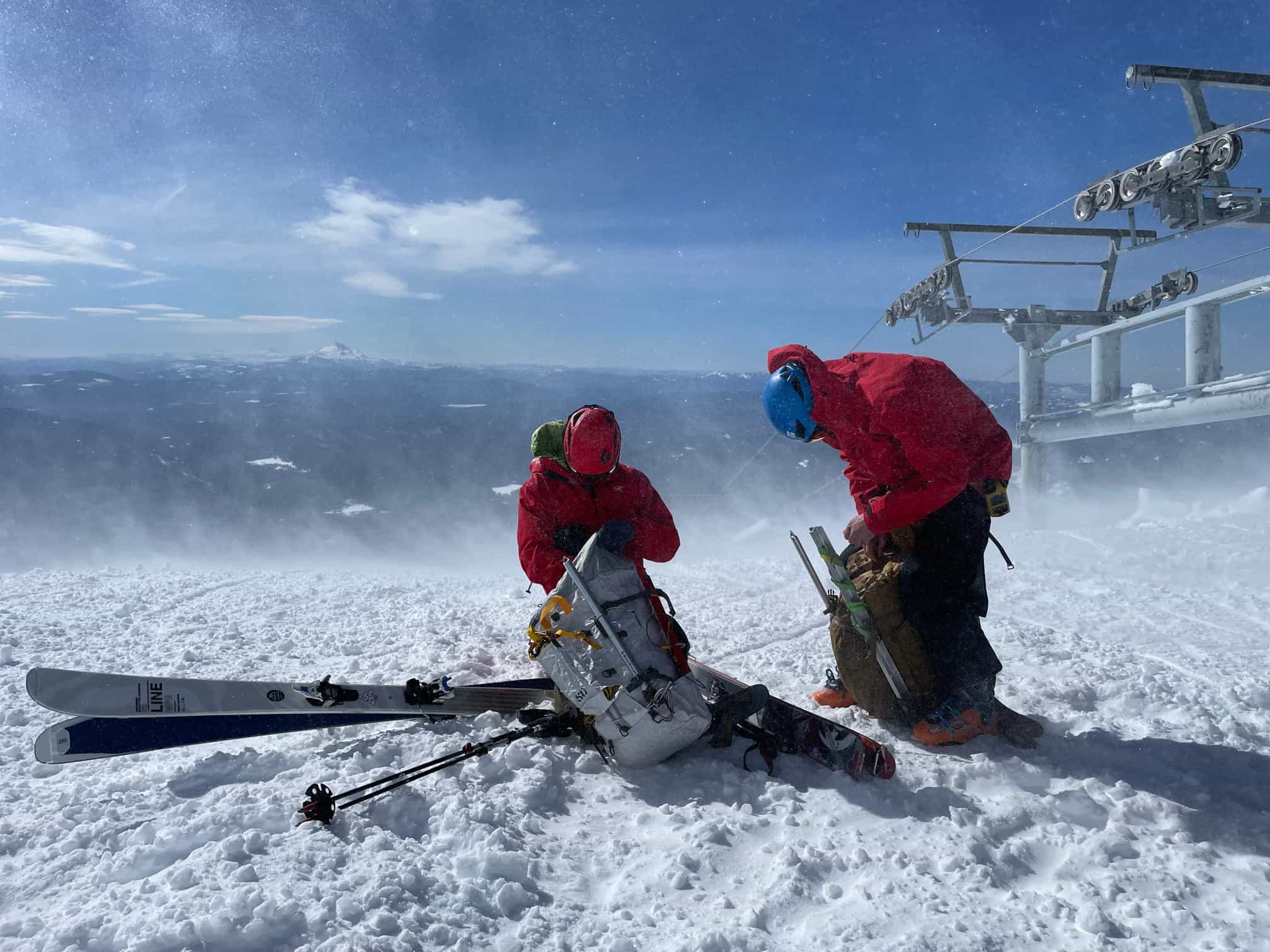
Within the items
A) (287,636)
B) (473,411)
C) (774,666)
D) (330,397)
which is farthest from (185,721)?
(330,397)

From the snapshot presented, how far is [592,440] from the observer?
3.54 metres

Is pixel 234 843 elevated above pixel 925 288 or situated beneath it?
situated beneath

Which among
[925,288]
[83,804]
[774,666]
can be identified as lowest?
[774,666]

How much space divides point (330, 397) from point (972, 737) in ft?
310

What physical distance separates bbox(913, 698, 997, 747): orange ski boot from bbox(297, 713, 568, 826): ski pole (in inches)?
70.2

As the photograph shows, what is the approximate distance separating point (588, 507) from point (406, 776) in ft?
5.54

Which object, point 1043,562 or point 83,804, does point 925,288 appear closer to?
point 1043,562

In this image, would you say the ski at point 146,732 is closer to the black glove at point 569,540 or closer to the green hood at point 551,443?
the black glove at point 569,540

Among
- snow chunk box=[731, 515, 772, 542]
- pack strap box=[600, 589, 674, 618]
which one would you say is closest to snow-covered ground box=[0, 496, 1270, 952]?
pack strap box=[600, 589, 674, 618]

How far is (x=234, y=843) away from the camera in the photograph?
2264 mm

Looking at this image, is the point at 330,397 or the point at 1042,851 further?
the point at 330,397

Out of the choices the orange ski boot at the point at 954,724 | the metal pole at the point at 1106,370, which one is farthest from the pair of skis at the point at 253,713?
the metal pole at the point at 1106,370

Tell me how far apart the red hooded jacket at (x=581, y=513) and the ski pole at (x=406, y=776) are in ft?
2.42

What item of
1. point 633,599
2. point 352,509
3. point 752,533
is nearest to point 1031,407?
point 752,533
